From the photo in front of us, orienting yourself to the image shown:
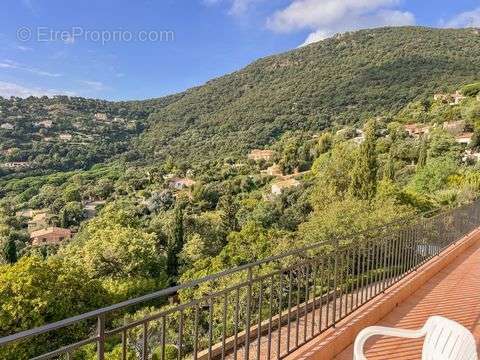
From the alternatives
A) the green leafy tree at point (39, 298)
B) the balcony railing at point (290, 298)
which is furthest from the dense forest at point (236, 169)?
the balcony railing at point (290, 298)

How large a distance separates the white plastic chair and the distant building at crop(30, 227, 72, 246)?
45.5 metres

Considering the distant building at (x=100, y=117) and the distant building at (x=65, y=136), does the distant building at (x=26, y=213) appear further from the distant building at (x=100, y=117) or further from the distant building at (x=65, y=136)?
the distant building at (x=100, y=117)

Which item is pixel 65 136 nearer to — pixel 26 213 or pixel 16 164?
pixel 16 164

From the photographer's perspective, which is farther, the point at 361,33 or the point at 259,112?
the point at 361,33

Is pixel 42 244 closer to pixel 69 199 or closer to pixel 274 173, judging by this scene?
pixel 69 199

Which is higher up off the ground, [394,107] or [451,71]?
[451,71]

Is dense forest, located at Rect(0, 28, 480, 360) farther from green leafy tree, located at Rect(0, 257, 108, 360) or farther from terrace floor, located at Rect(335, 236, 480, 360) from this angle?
terrace floor, located at Rect(335, 236, 480, 360)

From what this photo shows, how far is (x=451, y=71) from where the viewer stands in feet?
249

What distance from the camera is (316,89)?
87.1 meters

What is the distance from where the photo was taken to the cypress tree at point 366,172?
25.7 m

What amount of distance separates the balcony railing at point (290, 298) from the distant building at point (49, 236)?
39.9 metres

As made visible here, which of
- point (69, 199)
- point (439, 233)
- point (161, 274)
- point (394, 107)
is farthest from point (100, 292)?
point (394, 107)

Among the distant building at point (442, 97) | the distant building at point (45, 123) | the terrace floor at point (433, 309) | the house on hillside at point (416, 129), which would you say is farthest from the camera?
the distant building at point (45, 123)

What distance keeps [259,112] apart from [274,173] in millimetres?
26975
